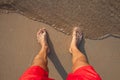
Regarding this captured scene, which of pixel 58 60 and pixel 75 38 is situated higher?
pixel 75 38

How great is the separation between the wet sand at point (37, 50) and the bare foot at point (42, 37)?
0.15 feet

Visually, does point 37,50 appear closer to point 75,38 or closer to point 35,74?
point 75,38

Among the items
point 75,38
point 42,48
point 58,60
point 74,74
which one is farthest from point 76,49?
point 74,74

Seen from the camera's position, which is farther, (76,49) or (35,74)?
(76,49)

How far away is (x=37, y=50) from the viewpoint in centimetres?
222

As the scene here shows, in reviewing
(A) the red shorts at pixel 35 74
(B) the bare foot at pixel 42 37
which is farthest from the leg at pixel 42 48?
(A) the red shorts at pixel 35 74

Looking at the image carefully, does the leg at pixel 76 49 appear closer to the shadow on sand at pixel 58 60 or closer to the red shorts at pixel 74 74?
the shadow on sand at pixel 58 60

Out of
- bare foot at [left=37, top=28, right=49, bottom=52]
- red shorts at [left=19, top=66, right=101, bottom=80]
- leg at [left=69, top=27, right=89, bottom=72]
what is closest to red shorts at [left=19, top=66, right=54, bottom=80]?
red shorts at [left=19, top=66, right=101, bottom=80]

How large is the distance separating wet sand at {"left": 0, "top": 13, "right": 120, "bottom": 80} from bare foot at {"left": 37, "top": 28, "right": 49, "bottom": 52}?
0.15 ft

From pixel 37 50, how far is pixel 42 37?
0.50ft

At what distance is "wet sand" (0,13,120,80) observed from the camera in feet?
7.20

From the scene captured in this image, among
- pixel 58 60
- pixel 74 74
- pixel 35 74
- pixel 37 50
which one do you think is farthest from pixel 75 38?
pixel 35 74

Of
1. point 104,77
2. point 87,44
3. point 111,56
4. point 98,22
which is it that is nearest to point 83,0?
point 98,22

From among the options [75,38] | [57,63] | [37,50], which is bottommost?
[57,63]
